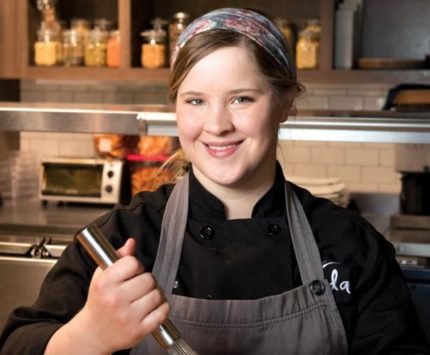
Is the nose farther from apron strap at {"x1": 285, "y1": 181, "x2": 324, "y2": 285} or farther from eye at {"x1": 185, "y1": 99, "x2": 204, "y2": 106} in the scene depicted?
apron strap at {"x1": 285, "y1": 181, "x2": 324, "y2": 285}

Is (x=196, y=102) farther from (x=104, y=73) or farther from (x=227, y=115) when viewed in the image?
(x=104, y=73)

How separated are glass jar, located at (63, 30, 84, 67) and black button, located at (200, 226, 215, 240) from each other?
2.00m

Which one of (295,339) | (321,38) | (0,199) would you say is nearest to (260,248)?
(295,339)

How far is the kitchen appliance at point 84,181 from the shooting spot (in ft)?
10.7

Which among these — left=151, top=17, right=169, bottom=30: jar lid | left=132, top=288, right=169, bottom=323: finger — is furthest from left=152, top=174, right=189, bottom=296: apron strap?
left=151, top=17, right=169, bottom=30: jar lid

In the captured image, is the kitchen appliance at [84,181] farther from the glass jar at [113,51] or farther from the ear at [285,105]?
the ear at [285,105]

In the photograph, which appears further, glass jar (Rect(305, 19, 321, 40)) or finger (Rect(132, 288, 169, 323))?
glass jar (Rect(305, 19, 321, 40))


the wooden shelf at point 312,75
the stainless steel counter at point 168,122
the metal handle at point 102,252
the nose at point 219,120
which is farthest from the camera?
the wooden shelf at point 312,75

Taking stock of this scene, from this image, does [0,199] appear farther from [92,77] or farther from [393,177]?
[393,177]

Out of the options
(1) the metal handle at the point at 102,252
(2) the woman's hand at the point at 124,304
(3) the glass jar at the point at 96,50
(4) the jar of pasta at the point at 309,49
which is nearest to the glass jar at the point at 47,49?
(3) the glass jar at the point at 96,50

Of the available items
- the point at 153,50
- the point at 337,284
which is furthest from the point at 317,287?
the point at 153,50

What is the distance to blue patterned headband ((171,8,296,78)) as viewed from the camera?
1546 millimetres

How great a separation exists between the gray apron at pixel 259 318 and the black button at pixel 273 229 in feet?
0.09

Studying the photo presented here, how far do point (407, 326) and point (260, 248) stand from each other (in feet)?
1.01
